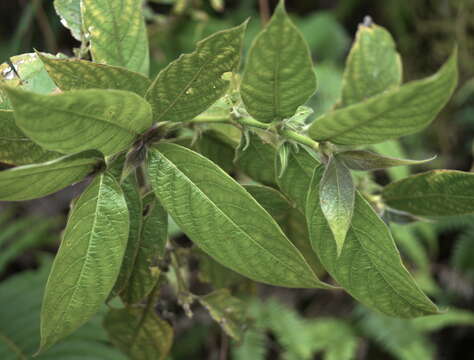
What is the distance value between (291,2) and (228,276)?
2.83 metres

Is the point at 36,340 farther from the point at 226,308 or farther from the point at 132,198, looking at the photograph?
the point at 132,198

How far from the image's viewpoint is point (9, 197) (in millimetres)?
504

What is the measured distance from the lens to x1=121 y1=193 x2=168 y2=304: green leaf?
0.69 meters

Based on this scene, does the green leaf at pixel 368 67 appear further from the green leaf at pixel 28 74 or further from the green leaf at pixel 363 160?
the green leaf at pixel 28 74

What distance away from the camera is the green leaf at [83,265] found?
21.0 inches

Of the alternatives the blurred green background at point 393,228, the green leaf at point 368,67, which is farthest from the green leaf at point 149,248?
the blurred green background at point 393,228

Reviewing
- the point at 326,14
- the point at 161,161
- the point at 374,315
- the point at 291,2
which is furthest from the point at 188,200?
the point at 291,2

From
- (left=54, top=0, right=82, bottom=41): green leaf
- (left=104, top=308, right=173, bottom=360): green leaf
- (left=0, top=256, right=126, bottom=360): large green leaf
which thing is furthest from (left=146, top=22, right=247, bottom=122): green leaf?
(left=0, top=256, right=126, bottom=360): large green leaf

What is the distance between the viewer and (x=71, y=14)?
0.77 m

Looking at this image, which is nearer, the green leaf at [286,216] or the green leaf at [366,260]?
the green leaf at [366,260]

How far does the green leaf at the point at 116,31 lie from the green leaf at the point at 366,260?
0.99ft

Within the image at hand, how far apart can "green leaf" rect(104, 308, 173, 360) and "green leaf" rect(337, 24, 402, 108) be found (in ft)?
1.71

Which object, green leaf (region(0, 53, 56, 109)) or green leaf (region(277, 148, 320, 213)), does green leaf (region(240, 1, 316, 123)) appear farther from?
green leaf (region(0, 53, 56, 109))

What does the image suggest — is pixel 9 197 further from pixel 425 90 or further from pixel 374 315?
pixel 374 315
